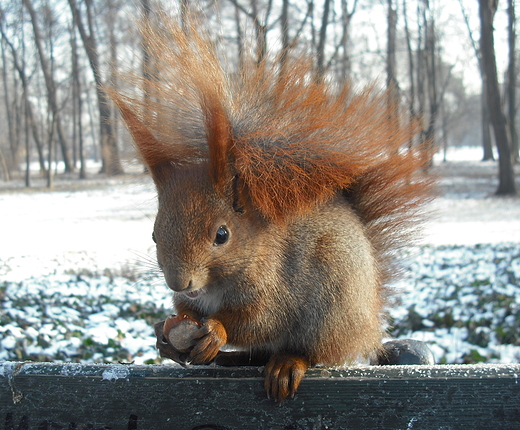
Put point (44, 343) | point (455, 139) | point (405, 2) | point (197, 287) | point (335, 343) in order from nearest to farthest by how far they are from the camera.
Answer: point (197, 287), point (335, 343), point (44, 343), point (405, 2), point (455, 139)

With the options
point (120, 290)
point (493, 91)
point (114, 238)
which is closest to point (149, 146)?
point (120, 290)

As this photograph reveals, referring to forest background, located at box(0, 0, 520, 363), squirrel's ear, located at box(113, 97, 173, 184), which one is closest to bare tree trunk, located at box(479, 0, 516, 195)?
forest background, located at box(0, 0, 520, 363)

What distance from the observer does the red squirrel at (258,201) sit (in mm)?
964

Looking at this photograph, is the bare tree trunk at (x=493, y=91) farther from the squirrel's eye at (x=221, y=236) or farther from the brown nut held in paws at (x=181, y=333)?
the brown nut held in paws at (x=181, y=333)

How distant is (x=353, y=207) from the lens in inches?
47.6

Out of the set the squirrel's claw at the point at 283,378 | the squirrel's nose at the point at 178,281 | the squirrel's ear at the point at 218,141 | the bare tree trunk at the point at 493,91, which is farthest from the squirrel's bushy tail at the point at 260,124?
the bare tree trunk at the point at 493,91

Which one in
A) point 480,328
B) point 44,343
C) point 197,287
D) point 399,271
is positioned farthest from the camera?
point 480,328

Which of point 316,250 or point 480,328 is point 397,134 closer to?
point 316,250

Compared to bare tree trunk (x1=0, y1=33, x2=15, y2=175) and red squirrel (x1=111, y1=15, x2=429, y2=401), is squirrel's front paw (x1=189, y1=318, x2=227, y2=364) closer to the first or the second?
red squirrel (x1=111, y1=15, x2=429, y2=401)

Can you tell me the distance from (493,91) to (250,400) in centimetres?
806

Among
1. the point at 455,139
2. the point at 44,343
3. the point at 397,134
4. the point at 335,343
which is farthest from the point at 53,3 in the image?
the point at 455,139

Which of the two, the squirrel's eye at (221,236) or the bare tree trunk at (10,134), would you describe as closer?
the squirrel's eye at (221,236)

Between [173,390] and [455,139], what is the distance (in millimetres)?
35463

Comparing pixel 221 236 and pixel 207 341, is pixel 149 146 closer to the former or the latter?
pixel 221 236
